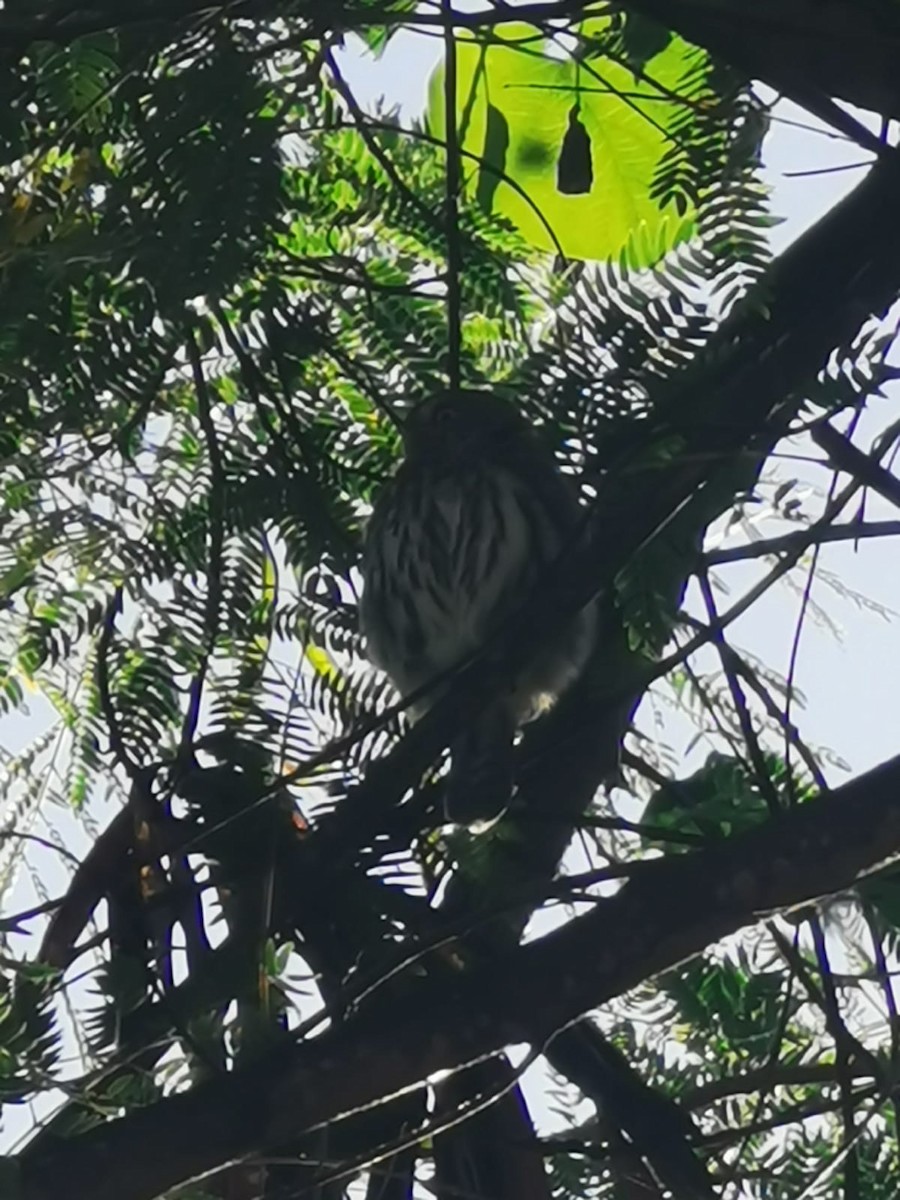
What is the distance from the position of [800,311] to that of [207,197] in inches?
20.9

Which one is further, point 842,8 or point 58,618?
point 58,618

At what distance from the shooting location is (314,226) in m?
2.12

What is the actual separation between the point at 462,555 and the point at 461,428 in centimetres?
30

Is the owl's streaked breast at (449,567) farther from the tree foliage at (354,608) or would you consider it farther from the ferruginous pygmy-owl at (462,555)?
the tree foliage at (354,608)

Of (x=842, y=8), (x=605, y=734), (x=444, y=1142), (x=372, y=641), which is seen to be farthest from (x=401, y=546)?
(x=842, y=8)

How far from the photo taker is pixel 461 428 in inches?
97.7

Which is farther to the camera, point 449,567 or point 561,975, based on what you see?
point 449,567

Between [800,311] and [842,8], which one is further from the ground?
[842,8]

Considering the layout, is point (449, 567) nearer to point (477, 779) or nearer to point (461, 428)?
point (461, 428)

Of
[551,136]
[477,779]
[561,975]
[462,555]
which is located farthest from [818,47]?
[462,555]

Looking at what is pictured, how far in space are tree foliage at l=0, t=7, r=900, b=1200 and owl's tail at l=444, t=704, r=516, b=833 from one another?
0.05 meters

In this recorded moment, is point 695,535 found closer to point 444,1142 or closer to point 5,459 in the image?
point 5,459

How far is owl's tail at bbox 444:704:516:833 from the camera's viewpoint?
2078mm

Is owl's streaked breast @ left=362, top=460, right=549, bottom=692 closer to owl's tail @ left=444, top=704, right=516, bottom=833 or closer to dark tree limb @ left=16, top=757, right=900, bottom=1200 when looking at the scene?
owl's tail @ left=444, top=704, right=516, bottom=833
